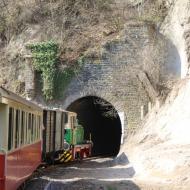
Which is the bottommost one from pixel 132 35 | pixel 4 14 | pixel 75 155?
pixel 75 155

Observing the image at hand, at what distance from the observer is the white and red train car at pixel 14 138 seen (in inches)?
355

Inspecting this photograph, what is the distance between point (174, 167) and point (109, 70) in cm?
1388

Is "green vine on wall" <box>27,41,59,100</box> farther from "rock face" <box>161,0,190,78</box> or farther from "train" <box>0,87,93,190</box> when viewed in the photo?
"train" <box>0,87,93,190</box>

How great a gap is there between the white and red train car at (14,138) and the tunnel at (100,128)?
24.7 m

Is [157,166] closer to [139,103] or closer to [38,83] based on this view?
[139,103]

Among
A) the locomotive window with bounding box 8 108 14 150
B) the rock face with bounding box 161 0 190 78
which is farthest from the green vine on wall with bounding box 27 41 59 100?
the locomotive window with bounding box 8 108 14 150

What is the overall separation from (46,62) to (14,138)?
20265 millimetres

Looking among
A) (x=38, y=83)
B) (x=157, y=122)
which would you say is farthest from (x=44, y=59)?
(x=157, y=122)

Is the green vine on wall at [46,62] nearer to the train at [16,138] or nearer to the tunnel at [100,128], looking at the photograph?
the tunnel at [100,128]

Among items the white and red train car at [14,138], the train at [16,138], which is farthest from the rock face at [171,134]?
the white and red train car at [14,138]

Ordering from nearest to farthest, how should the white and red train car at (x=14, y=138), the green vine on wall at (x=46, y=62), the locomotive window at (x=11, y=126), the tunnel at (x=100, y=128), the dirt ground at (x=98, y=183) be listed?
the white and red train car at (x=14, y=138) → the locomotive window at (x=11, y=126) → the dirt ground at (x=98, y=183) → the green vine on wall at (x=46, y=62) → the tunnel at (x=100, y=128)

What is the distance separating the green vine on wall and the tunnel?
736 centimetres

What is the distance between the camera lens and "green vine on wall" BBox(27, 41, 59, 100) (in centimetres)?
2998

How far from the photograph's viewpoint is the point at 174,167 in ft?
55.6
